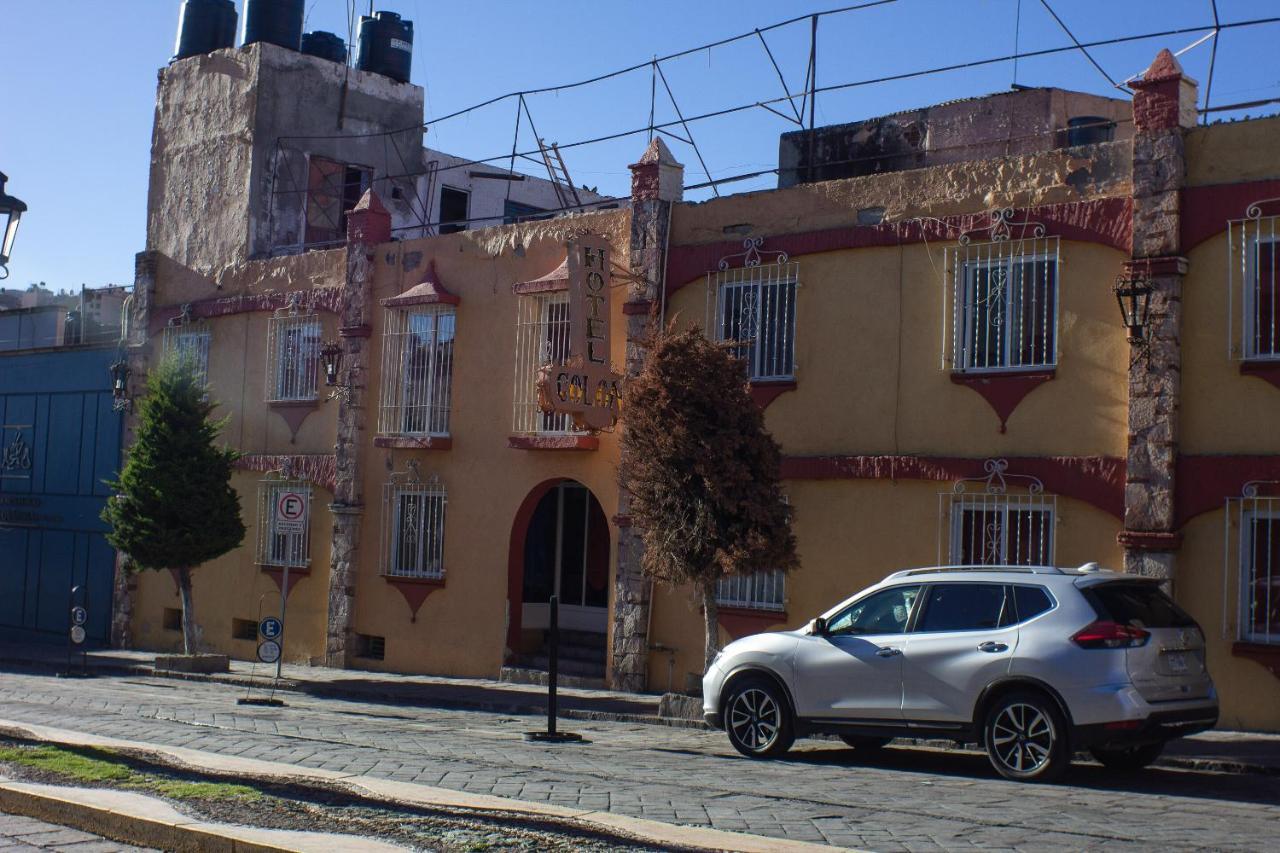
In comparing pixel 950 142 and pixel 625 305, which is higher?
pixel 950 142

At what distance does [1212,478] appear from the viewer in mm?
14492

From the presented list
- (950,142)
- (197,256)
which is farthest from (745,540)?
(197,256)

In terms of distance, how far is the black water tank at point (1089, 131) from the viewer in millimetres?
19703

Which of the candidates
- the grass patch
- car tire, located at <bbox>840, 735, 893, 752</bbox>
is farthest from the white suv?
the grass patch

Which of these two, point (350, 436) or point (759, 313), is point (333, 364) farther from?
point (759, 313)

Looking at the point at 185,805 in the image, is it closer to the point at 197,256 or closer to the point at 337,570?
the point at 337,570

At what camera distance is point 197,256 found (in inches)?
1096

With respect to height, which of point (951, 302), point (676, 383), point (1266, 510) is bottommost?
point (1266, 510)

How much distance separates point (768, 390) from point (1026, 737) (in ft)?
25.2

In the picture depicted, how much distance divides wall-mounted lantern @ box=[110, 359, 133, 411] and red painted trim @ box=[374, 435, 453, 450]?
22.6ft

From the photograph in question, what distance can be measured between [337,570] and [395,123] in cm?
1107

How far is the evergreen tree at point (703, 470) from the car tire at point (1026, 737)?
484 cm

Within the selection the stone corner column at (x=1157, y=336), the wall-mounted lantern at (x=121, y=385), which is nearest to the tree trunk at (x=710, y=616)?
the stone corner column at (x=1157, y=336)

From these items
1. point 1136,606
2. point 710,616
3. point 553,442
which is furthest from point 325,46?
point 1136,606
